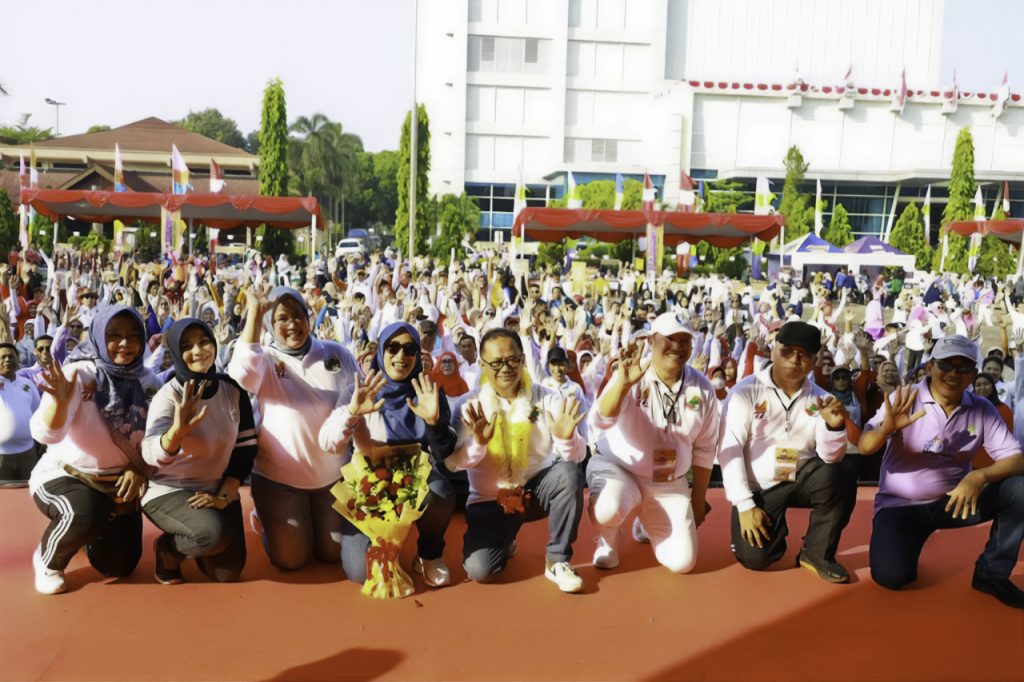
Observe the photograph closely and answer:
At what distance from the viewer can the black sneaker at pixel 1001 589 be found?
12.5ft

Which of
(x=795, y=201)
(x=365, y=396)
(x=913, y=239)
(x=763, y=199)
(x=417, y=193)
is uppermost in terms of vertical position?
(x=795, y=201)

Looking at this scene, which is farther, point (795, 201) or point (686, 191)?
point (795, 201)

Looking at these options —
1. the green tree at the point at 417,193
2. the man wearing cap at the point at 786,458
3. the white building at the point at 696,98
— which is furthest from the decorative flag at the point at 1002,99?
the man wearing cap at the point at 786,458

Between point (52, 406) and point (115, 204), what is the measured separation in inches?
669

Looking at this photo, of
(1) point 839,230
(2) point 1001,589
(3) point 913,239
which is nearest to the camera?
(2) point 1001,589

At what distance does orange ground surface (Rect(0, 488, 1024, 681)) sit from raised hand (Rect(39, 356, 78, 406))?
895 mm

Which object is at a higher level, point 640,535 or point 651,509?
point 651,509

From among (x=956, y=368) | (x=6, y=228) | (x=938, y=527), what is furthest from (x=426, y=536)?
(x=6, y=228)

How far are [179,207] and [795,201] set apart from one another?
104ft

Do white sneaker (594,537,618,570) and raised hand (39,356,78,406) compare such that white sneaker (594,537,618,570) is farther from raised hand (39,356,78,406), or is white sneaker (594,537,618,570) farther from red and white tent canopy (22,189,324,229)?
red and white tent canopy (22,189,324,229)

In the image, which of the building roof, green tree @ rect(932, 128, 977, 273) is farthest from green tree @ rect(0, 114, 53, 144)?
green tree @ rect(932, 128, 977, 273)

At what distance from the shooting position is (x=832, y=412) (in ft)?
13.0

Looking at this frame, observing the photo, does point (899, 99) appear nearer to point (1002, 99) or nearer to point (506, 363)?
point (1002, 99)

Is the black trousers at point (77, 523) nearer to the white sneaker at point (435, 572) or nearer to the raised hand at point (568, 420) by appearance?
the white sneaker at point (435, 572)
